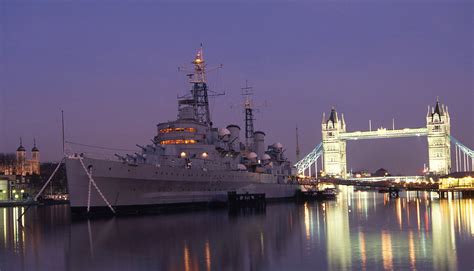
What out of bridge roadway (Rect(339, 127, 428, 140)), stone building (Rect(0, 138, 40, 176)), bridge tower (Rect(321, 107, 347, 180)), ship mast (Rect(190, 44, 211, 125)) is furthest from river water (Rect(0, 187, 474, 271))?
bridge tower (Rect(321, 107, 347, 180))

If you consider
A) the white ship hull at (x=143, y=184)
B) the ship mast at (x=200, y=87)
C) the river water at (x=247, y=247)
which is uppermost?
the ship mast at (x=200, y=87)

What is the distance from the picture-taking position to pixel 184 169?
148ft

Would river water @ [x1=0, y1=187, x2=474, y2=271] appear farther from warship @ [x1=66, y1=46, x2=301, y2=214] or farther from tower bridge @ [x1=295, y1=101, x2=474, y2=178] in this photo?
tower bridge @ [x1=295, y1=101, x2=474, y2=178]

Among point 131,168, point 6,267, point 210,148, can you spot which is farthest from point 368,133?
point 6,267

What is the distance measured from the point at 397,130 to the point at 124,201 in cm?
12203

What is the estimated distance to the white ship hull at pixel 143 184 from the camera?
36594 millimetres

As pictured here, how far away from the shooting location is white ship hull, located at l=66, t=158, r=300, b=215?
1441 inches

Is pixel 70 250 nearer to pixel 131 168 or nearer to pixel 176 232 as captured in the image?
pixel 176 232

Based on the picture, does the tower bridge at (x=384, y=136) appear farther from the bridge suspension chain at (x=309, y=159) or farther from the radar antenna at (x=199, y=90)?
the radar antenna at (x=199, y=90)

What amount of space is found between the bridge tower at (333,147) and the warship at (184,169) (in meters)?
96.0

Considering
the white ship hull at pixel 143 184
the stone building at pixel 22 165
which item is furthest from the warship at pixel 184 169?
the stone building at pixel 22 165

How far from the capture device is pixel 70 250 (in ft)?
66.2

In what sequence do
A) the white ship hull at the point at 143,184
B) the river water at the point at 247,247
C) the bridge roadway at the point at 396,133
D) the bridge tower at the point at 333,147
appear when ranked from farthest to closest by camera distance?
the bridge tower at the point at 333,147 → the bridge roadway at the point at 396,133 → the white ship hull at the point at 143,184 → the river water at the point at 247,247

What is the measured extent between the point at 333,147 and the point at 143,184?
134 meters
